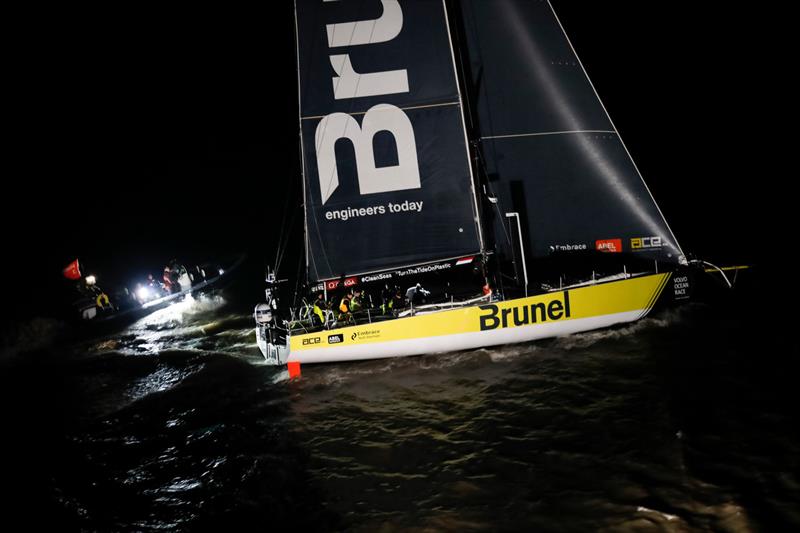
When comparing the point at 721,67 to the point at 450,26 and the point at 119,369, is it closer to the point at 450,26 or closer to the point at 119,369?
the point at 450,26

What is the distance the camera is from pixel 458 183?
13.1 metres

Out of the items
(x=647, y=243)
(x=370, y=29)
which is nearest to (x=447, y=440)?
(x=647, y=243)

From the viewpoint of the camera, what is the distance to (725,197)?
3056 cm

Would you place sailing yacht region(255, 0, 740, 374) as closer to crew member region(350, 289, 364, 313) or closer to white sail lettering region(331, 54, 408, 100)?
white sail lettering region(331, 54, 408, 100)

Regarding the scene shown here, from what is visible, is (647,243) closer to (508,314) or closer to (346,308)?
(508,314)

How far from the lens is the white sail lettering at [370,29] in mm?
12492

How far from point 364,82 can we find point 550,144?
4824mm

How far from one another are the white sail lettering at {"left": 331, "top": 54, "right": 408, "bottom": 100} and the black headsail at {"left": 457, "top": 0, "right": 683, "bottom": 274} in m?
1.93

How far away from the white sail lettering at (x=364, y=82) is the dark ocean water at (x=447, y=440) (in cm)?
656

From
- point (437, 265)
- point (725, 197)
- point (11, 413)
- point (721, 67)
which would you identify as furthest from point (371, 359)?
point (721, 67)

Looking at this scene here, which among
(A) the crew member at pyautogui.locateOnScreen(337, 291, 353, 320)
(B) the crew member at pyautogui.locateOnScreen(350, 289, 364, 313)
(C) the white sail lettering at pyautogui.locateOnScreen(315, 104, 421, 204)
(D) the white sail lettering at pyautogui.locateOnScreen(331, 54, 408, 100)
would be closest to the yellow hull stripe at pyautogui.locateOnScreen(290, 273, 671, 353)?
(A) the crew member at pyautogui.locateOnScreen(337, 291, 353, 320)

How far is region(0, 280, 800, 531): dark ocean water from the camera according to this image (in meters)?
7.32

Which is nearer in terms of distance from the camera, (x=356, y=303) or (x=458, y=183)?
(x=458, y=183)

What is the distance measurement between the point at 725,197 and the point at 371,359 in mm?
27115
